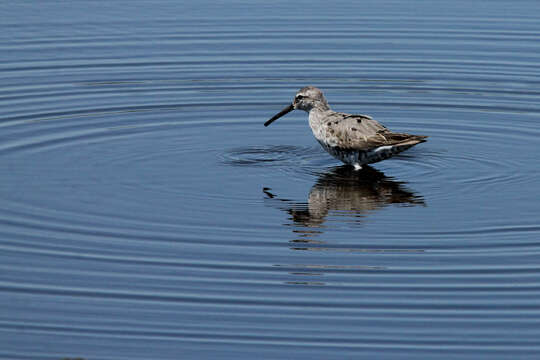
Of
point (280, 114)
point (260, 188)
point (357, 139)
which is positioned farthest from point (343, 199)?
point (280, 114)

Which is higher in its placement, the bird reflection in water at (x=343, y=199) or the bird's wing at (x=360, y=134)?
the bird's wing at (x=360, y=134)

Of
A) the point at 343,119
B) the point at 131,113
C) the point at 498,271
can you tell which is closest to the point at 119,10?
the point at 131,113

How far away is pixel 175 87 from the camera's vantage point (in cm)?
2084

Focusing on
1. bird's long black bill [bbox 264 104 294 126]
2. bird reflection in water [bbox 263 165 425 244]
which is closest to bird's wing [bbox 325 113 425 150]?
bird reflection in water [bbox 263 165 425 244]

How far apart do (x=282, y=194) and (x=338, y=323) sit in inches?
180

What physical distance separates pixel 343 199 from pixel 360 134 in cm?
172

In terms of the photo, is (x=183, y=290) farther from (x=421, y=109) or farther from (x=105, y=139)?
(x=421, y=109)

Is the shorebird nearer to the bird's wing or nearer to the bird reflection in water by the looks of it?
the bird's wing

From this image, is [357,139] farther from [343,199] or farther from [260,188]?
[260,188]

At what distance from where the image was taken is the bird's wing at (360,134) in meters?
15.8

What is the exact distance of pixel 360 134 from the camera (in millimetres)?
16047

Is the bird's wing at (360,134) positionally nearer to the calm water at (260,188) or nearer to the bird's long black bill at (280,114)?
the calm water at (260,188)

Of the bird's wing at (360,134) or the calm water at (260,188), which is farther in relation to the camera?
the bird's wing at (360,134)

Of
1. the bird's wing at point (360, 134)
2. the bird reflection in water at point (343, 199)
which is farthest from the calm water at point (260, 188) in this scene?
the bird's wing at point (360, 134)
